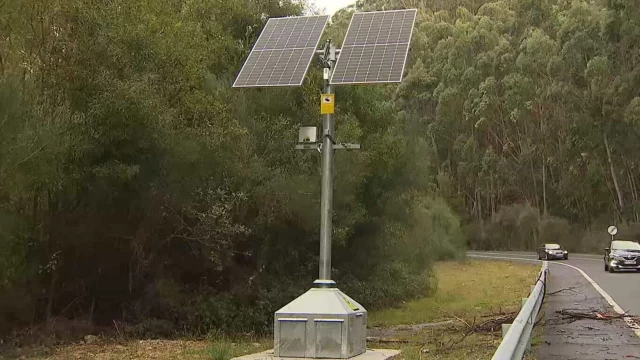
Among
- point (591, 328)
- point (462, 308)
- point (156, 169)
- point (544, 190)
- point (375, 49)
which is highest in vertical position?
point (375, 49)

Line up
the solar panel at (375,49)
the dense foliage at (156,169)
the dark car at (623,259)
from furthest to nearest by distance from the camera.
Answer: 1. the dark car at (623,259)
2. the dense foliage at (156,169)
3. the solar panel at (375,49)

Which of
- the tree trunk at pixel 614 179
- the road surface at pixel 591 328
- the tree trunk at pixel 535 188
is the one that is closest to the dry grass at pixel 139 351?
the road surface at pixel 591 328

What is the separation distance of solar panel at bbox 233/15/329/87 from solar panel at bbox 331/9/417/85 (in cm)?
62

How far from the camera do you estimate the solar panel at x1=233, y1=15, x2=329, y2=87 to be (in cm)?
1316

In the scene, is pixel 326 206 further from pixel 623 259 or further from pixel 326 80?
pixel 623 259

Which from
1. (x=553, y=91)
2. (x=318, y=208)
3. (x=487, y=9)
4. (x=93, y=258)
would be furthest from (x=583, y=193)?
(x=93, y=258)

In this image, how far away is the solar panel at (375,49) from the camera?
42.3 feet

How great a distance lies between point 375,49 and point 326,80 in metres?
2.80

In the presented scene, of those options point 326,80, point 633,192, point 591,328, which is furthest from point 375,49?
point 633,192

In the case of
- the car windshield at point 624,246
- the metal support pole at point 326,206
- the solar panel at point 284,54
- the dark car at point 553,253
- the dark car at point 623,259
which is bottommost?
the dark car at point 553,253

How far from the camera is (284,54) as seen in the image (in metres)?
13.8

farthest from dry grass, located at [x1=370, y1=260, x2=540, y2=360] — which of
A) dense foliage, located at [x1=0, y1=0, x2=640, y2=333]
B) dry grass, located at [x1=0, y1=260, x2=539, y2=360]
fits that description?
dense foliage, located at [x1=0, y1=0, x2=640, y2=333]

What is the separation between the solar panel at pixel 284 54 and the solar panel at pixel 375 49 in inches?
24.5

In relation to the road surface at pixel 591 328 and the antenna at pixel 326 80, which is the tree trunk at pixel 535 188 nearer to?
the road surface at pixel 591 328
